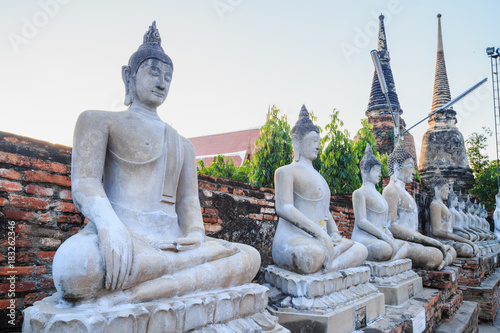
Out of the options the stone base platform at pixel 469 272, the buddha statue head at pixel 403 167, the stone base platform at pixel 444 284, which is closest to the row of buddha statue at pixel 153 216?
the stone base platform at pixel 444 284

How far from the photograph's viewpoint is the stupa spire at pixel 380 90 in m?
18.3

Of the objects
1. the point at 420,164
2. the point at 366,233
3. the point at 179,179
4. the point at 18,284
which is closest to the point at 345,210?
the point at 366,233

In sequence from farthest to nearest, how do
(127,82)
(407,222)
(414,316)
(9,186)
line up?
(407,222), (414,316), (9,186), (127,82)

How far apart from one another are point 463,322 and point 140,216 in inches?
178

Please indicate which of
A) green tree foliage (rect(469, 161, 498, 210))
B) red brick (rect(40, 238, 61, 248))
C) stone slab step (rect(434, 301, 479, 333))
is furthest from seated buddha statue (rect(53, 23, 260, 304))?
green tree foliage (rect(469, 161, 498, 210))

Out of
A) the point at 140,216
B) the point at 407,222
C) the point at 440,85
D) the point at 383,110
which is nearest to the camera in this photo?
the point at 140,216

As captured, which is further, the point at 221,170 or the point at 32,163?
the point at 221,170

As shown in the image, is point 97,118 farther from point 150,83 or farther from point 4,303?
point 4,303

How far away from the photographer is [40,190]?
9.59 ft

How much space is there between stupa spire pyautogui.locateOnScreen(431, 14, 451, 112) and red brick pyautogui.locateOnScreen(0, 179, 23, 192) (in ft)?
72.1

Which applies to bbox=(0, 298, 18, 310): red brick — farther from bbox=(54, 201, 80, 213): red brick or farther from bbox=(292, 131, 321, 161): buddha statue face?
bbox=(292, 131, 321, 161): buddha statue face

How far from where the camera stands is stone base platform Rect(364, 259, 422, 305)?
3951mm

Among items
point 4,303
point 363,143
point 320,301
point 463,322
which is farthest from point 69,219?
point 363,143

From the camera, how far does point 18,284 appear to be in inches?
106
